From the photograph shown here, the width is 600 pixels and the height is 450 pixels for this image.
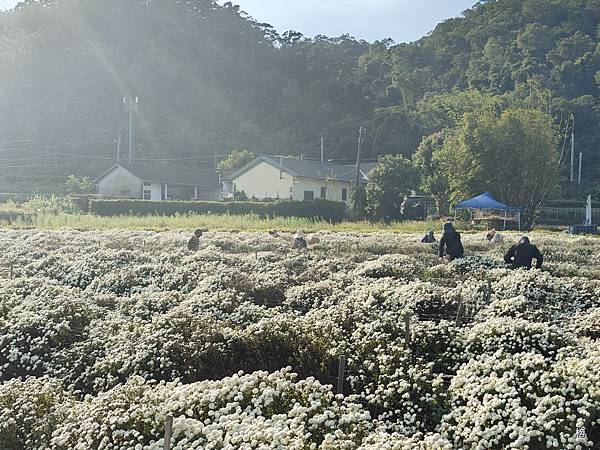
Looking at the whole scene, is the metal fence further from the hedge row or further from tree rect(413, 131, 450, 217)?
the hedge row

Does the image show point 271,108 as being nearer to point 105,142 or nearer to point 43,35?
point 105,142

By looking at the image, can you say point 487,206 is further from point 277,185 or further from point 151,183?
point 151,183

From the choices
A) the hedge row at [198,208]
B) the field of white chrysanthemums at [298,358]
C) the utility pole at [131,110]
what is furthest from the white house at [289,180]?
the field of white chrysanthemums at [298,358]

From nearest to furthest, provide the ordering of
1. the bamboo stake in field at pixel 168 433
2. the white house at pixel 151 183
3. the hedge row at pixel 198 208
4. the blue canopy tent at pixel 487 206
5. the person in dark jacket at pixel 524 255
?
the bamboo stake in field at pixel 168 433 → the person in dark jacket at pixel 524 255 → the blue canopy tent at pixel 487 206 → the hedge row at pixel 198 208 → the white house at pixel 151 183

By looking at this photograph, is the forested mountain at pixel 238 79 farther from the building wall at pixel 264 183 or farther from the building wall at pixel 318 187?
the building wall at pixel 264 183

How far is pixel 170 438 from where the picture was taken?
17.3 ft

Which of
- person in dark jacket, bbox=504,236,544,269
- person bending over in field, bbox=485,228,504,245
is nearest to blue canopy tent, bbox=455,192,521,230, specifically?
person bending over in field, bbox=485,228,504,245

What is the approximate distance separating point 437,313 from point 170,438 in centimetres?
623

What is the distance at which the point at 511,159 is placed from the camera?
1623 inches

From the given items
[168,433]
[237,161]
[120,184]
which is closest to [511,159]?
[237,161]

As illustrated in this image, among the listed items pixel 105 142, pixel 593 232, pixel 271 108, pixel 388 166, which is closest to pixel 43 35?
pixel 105 142

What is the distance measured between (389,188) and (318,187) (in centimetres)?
1260

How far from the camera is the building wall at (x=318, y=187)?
5362cm

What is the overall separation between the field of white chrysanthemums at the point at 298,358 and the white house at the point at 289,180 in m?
38.3
